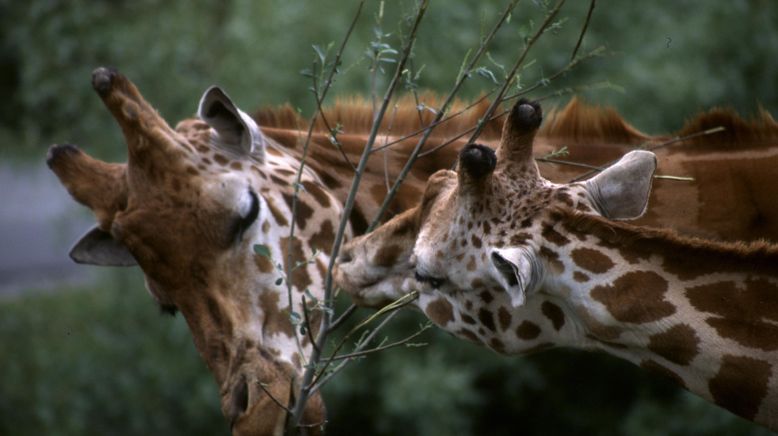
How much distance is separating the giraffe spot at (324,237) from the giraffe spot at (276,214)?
15cm

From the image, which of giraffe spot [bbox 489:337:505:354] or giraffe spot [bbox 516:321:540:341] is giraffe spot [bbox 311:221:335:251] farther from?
giraffe spot [bbox 516:321:540:341]

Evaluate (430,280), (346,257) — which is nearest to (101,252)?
(346,257)

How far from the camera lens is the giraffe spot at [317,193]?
4.91 m

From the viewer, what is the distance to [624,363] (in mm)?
8656

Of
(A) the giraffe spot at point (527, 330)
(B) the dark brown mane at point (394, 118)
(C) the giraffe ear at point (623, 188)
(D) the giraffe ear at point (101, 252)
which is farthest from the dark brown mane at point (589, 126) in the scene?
(D) the giraffe ear at point (101, 252)

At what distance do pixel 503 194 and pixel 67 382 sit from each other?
23.9 ft

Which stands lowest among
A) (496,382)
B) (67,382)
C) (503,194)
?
(67,382)

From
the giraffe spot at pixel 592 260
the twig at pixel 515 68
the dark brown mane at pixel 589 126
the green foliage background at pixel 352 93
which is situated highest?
the twig at pixel 515 68

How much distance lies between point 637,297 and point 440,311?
2.30 ft

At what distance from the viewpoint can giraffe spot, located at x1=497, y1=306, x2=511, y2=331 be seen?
3656 mm

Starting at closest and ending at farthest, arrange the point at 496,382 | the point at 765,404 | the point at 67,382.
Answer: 1. the point at 765,404
2. the point at 496,382
3. the point at 67,382

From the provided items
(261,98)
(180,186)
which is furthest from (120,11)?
(180,186)

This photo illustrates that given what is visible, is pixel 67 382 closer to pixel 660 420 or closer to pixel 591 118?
pixel 660 420

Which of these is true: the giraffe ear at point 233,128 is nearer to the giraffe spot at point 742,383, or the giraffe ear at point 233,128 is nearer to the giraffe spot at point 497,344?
the giraffe spot at point 497,344
